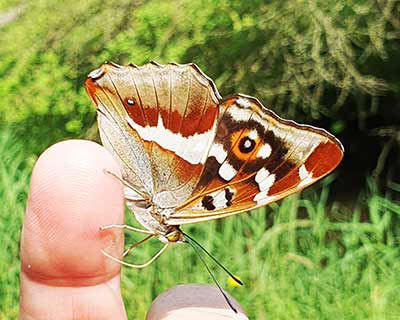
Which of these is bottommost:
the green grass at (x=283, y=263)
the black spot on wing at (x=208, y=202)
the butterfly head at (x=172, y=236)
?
the green grass at (x=283, y=263)

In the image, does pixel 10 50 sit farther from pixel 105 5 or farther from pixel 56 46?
pixel 105 5

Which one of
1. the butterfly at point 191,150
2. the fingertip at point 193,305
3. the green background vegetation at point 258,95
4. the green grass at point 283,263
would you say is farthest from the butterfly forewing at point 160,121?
the green background vegetation at point 258,95

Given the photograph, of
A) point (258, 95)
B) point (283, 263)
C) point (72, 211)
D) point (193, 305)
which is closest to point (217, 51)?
point (258, 95)

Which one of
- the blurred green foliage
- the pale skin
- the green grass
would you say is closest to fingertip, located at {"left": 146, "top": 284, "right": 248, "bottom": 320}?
the pale skin

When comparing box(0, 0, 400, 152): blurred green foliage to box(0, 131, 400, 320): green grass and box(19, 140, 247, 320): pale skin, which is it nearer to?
box(0, 131, 400, 320): green grass

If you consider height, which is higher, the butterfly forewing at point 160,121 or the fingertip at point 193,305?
the butterfly forewing at point 160,121

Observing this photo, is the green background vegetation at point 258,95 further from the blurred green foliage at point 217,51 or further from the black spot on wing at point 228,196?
the black spot on wing at point 228,196
